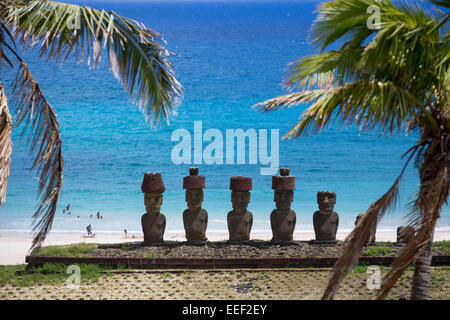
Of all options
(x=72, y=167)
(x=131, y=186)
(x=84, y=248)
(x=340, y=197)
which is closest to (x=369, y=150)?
(x=340, y=197)

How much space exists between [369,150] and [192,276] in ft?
77.8

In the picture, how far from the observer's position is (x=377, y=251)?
10.2m

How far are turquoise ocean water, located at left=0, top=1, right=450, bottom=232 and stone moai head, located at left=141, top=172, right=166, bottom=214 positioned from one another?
30.2 ft

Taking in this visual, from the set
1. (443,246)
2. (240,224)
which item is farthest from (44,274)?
(443,246)

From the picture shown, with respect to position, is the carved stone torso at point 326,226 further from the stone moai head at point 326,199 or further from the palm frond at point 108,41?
the palm frond at point 108,41

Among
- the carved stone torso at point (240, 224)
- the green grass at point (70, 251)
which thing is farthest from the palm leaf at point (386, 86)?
the green grass at point (70, 251)

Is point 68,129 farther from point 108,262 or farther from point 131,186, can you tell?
point 108,262

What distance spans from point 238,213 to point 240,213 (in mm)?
32

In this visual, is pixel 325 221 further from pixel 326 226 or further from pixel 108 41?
pixel 108 41

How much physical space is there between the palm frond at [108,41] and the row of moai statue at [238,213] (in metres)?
4.23

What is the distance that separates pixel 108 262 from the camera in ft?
32.3

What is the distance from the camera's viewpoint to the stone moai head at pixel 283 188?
1070 cm

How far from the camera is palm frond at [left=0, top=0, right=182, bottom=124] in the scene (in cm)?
594

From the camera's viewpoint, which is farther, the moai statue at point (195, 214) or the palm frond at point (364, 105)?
the moai statue at point (195, 214)
